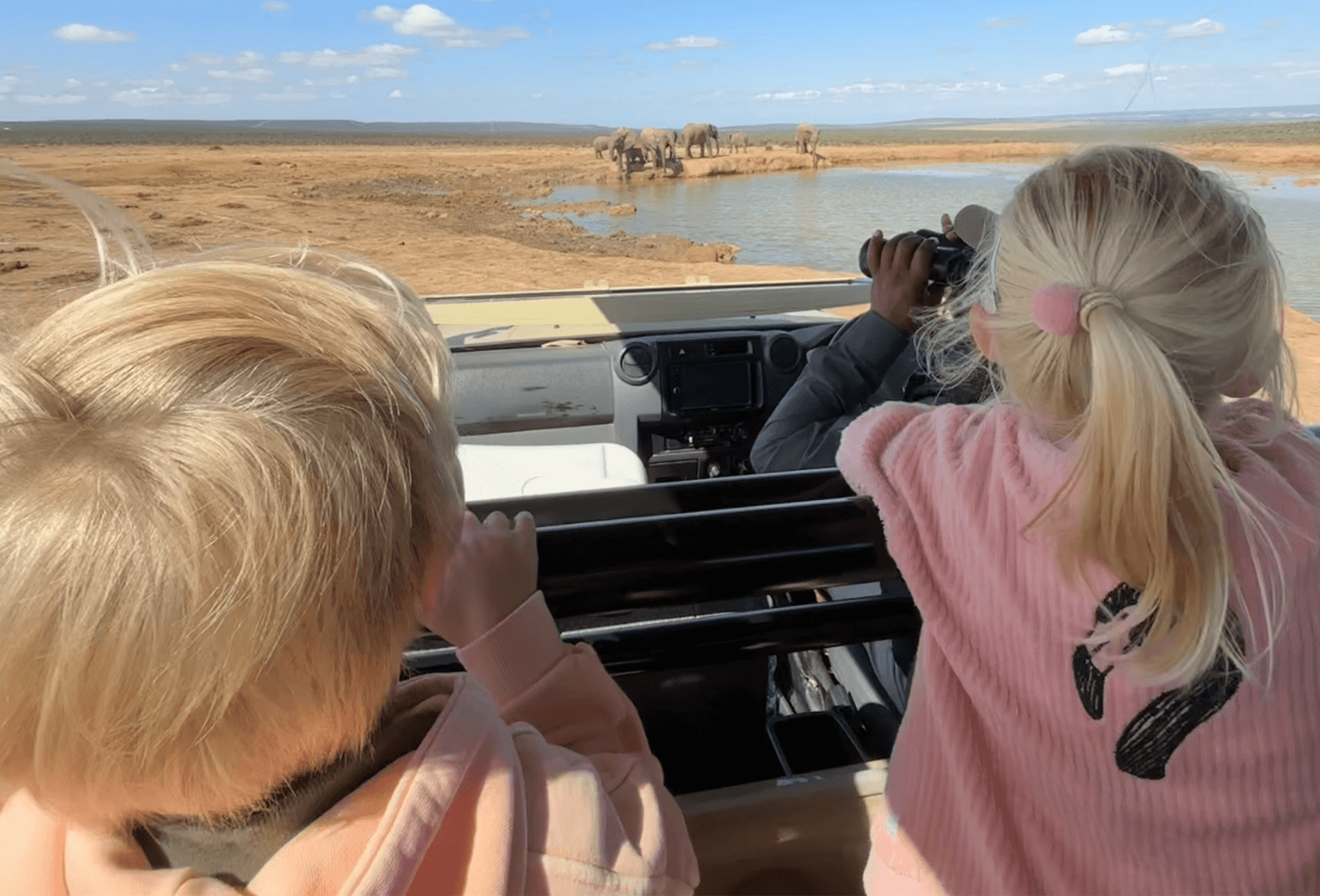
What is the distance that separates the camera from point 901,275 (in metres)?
1.57

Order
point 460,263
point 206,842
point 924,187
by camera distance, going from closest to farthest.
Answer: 1. point 206,842
2. point 924,187
3. point 460,263

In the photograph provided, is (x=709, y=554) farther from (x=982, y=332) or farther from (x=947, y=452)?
(x=982, y=332)

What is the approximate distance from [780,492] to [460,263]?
25.8ft

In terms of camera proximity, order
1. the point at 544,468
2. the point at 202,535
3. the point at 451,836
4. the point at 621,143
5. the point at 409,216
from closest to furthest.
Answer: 1. the point at 202,535
2. the point at 451,836
3. the point at 544,468
4. the point at 409,216
5. the point at 621,143

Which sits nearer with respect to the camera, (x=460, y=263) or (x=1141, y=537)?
(x=1141, y=537)

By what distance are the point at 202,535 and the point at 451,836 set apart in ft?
0.83

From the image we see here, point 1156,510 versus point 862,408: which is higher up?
point 1156,510

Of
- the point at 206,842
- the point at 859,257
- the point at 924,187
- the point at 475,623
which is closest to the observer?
the point at 206,842

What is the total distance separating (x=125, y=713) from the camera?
0.52m

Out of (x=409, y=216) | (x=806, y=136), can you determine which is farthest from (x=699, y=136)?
(x=409, y=216)

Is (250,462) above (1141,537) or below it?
above

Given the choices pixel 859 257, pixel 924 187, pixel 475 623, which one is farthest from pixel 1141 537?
pixel 924 187

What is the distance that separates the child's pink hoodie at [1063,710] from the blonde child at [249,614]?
39 cm

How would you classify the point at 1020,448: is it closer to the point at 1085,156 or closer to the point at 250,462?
the point at 1085,156
